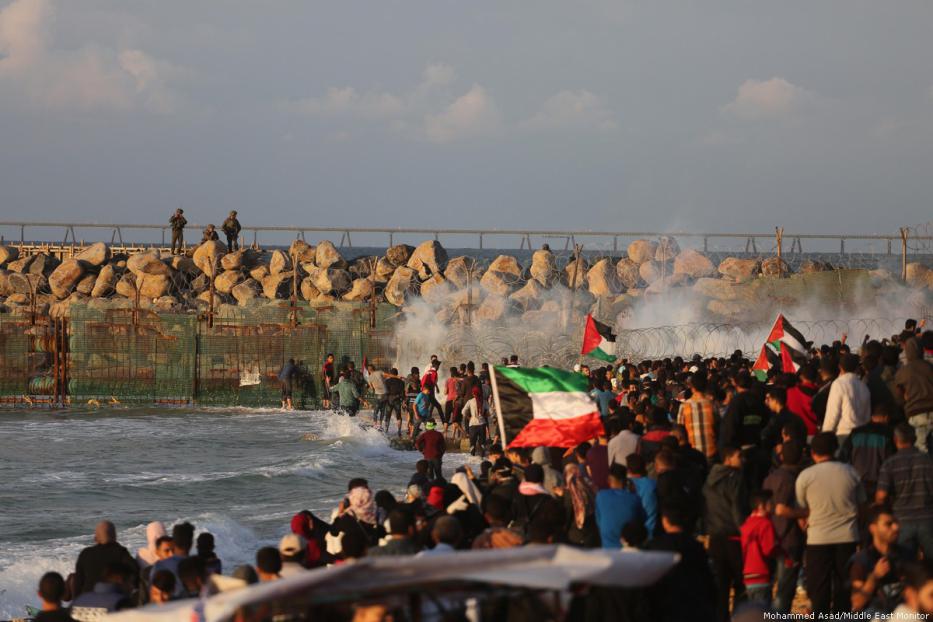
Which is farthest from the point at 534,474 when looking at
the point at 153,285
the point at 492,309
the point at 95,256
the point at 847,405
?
the point at 95,256

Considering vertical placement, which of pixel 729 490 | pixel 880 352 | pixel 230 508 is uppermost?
pixel 880 352

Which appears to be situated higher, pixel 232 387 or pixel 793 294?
pixel 793 294

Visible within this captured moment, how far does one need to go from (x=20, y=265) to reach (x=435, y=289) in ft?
64.6

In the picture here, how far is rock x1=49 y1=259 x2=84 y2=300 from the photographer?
4959 cm

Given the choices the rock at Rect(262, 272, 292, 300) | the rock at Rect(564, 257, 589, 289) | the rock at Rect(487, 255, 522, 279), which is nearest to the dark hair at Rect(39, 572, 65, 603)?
the rock at Rect(564, 257, 589, 289)

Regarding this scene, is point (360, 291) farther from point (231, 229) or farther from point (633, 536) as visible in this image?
point (633, 536)

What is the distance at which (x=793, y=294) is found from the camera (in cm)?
3388

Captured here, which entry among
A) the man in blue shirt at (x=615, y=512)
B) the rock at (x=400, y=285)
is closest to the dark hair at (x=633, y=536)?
the man in blue shirt at (x=615, y=512)

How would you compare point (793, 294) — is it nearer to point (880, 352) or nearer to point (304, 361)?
point (304, 361)

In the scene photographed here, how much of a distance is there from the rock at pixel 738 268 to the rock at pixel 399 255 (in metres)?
11.7

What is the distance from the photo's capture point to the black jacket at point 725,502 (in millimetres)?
9859

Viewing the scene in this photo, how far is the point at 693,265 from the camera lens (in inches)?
1663

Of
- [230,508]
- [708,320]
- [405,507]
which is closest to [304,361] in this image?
[708,320]

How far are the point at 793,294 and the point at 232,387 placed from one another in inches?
544
